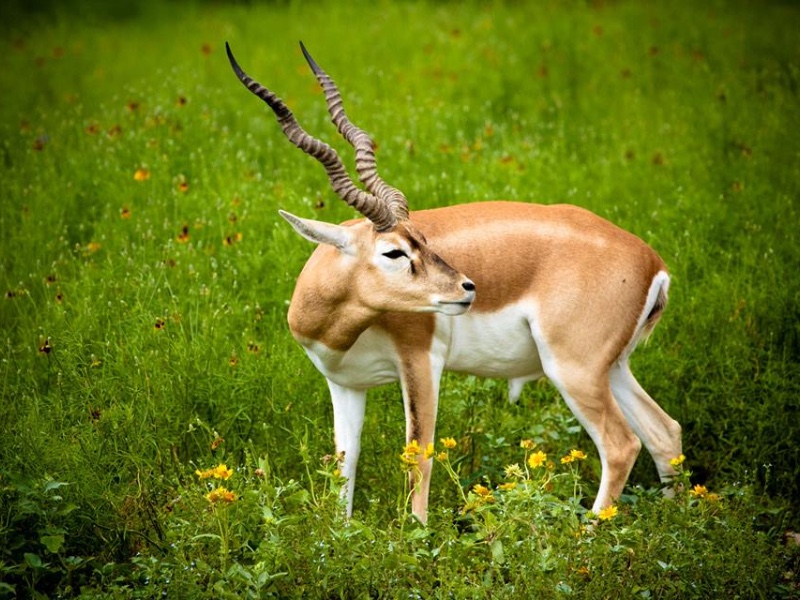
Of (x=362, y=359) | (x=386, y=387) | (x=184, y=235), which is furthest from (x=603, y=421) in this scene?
(x=184, y=235)

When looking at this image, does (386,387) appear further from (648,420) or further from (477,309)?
(648,420)

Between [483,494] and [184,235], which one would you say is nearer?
[483,494]

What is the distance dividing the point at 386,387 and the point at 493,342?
1012 mm

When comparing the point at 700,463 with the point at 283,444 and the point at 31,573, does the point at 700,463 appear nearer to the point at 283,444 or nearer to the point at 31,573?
the point at 283,444

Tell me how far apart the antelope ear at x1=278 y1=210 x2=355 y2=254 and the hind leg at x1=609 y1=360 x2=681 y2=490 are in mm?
1572

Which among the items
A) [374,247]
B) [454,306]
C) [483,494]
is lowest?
[483,494]

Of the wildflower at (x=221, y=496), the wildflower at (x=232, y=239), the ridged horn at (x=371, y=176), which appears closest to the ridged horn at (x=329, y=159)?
the ridged horn at (x=371, y=176)

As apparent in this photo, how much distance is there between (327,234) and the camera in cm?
492

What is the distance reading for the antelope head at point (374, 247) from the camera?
4793 mm

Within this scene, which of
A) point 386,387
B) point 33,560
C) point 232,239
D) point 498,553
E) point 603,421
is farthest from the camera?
point 232,239

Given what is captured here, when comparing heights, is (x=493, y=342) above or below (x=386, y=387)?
above

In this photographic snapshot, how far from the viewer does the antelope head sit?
4793 millimetres

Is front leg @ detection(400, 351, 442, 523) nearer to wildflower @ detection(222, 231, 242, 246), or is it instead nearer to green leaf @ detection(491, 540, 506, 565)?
green leaf @ detection(491, 540, 506, 565)

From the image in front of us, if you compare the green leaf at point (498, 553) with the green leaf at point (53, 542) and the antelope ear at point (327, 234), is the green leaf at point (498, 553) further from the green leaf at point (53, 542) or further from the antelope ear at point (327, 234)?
the green leaf at point (53, 542)
